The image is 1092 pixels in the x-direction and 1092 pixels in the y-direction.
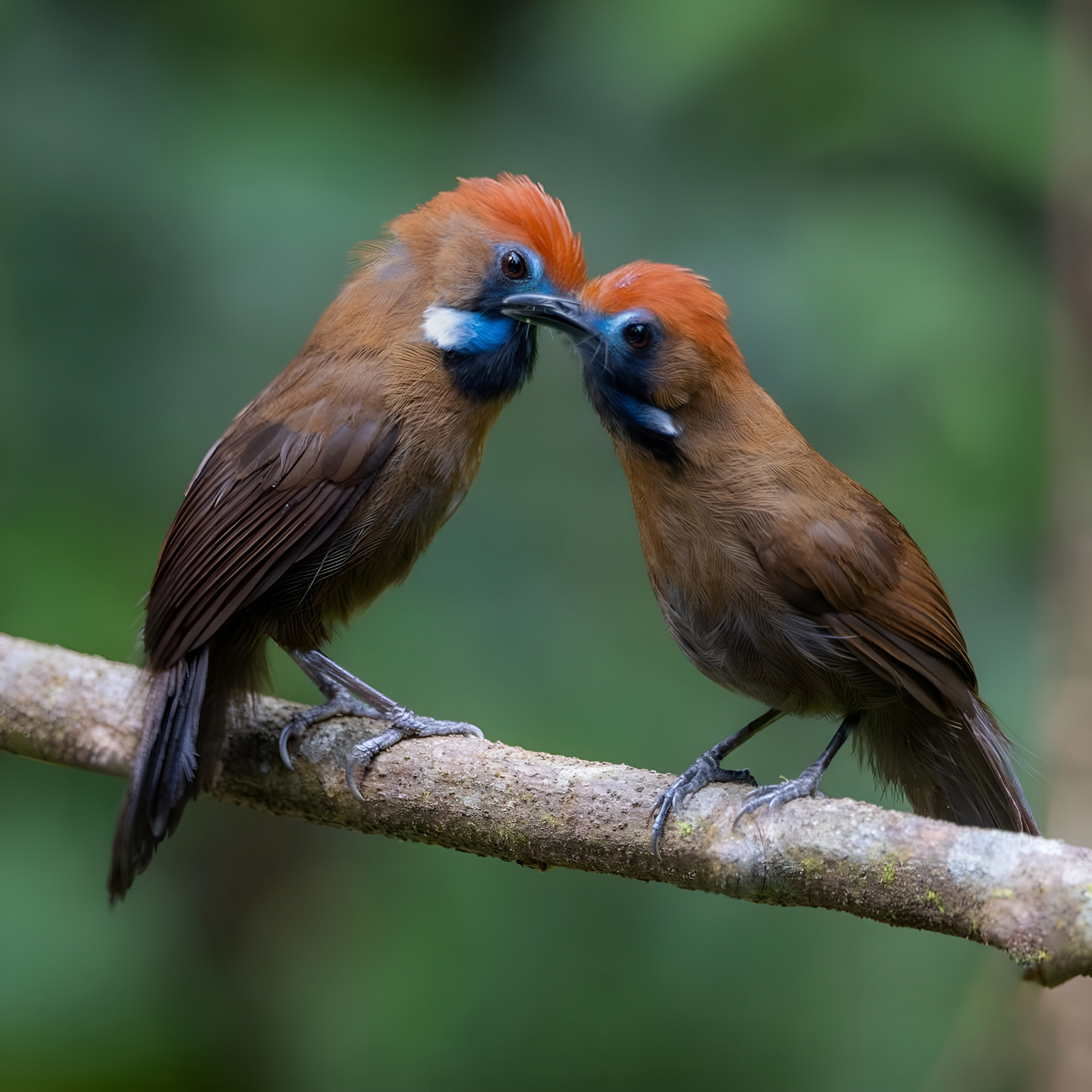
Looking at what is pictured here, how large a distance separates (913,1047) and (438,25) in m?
4.43

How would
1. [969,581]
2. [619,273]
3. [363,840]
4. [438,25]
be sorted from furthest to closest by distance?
1. [438,25]
2. [363,840]
3. [969,581]
4. [619,273]

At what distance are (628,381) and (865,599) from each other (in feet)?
2.29

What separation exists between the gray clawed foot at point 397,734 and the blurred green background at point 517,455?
2.97 ft

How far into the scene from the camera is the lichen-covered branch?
6.81ft

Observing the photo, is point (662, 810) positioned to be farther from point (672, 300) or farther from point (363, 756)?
point (672, 300)

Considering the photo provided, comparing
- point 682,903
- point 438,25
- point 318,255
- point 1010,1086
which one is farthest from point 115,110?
point 1010,1086

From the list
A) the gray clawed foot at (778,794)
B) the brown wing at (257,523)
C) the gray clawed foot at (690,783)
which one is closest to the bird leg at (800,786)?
the gray clawed foot at (778,794)

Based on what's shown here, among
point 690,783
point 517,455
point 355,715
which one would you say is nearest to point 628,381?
point 690,783

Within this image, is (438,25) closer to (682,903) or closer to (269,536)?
(269,536)

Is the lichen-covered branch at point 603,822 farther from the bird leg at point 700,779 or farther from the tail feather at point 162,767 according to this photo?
the tail feather at point 162,767

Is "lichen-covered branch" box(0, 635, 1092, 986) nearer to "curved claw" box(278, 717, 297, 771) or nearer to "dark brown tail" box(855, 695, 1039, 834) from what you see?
"curved claw" box(278, 717, 297, 771)

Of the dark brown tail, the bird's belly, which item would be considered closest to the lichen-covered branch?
the bird's belly

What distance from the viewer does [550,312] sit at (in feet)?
9.16

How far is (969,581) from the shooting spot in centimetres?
419
